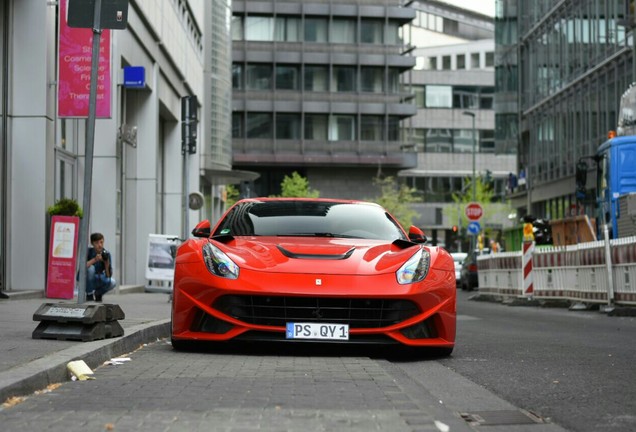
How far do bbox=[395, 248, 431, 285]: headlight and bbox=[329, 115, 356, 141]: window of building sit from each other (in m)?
68.8

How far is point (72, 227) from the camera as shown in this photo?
18766 millimetres

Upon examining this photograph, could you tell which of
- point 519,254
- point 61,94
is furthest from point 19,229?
point 519,254

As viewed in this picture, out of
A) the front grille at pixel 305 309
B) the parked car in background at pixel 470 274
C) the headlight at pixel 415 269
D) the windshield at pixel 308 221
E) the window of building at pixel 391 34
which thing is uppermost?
the window of building at pixel 391 34

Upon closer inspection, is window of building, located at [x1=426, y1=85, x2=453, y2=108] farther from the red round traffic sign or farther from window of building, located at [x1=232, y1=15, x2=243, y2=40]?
the red round traffic sign

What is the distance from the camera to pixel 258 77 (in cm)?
7775

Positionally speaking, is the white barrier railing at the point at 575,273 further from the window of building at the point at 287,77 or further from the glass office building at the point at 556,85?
the window of building at the point at 287,77

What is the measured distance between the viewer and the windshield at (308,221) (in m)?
9.96

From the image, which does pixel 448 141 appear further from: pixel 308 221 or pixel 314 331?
pixel 314 331

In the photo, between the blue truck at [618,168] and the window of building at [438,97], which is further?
the window of building at [438,97]

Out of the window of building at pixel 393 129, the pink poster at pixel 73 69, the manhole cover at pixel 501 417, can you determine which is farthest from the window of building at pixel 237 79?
the manhole cover at pixel 501 417

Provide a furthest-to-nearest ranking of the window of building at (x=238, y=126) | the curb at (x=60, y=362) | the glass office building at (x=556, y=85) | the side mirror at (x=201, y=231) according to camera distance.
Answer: the window of building at (x=238, y=126)
the glass office building at (x=556, y=85)
the side mirror at (x=201, y=231)
the curb at (x=60, y=362)

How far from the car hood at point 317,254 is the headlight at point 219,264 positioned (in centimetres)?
5

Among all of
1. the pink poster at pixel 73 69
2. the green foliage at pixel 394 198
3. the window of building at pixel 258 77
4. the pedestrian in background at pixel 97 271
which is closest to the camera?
the pedestrian in background at pixel 97 271

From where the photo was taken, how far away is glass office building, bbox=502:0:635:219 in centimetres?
4216
